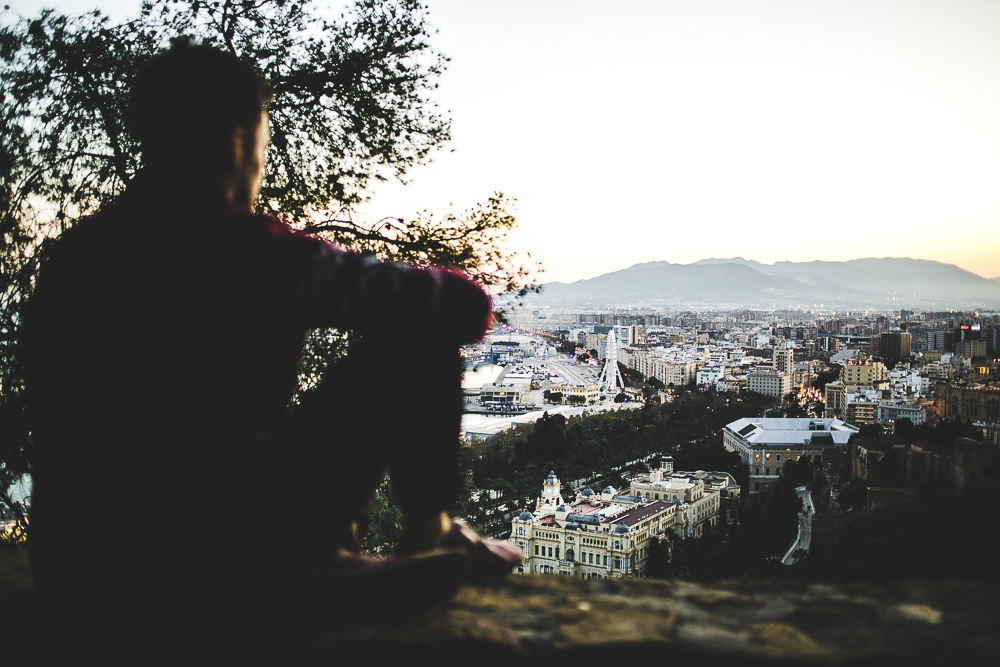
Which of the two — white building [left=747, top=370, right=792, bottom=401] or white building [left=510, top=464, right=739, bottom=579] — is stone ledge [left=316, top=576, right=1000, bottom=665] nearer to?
white building [left=510, top=464, right=739, bottom=579]

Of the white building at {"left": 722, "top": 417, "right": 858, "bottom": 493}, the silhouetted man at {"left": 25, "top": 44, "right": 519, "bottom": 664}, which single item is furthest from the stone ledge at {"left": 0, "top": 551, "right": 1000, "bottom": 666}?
the white building at {"left": 722, "top": 417, "right": 858, "bottom": 493}

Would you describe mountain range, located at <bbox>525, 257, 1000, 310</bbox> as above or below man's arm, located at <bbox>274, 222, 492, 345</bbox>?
above

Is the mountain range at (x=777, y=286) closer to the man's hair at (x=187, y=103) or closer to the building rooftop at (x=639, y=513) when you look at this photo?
the building rooftop at (x=639, y=513)

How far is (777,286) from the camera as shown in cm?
14850

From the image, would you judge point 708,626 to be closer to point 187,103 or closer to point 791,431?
point 187,103

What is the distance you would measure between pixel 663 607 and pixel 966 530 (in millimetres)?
1170

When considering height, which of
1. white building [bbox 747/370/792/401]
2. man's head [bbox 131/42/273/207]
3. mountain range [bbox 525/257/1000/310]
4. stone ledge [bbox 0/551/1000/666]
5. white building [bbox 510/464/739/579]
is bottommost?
white building [bbox 510/464/739/579]

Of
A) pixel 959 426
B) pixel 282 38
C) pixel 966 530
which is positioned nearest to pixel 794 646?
pixel 966 530

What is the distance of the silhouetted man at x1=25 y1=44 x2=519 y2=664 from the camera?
642mm

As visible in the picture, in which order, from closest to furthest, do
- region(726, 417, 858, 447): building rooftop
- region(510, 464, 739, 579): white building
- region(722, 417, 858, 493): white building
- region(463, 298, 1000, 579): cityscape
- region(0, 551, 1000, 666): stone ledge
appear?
region(0, 551, 1000, 666): stone ledge < region(463, 298, 1000, 579): cityscape < region(510, 464, 739, 579): white building < region(722, 417, 858, 493): white building < region(726, 417, 858, 447): building rooftop

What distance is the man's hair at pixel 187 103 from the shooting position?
28.5 inches

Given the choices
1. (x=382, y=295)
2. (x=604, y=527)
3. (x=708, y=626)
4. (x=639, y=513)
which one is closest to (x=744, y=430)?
(x=639, y=513)

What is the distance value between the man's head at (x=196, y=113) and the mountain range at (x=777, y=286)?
10797 centimetres

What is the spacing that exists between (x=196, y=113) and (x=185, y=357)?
24 centimetres
